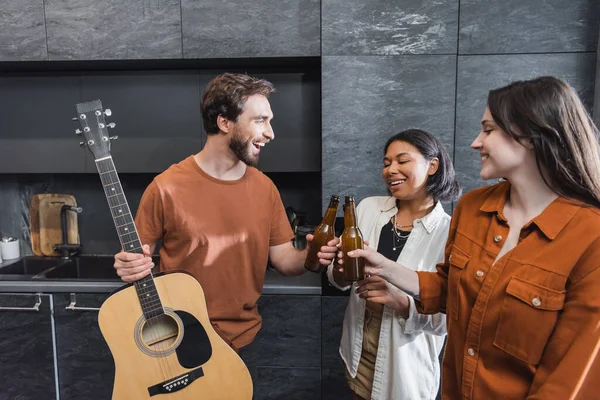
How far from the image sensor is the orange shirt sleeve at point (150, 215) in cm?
145

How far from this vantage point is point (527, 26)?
199 cm

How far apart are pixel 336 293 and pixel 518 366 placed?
125 centimetres

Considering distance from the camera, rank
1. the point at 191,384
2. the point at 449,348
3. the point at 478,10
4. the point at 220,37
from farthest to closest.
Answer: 1. the point at 220,37
2. the point at 478,10
3. the point at 191,384
4. the point at 449,348

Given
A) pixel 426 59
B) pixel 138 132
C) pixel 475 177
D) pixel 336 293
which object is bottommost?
pixel 336 293

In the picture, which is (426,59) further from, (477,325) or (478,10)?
(477,325)

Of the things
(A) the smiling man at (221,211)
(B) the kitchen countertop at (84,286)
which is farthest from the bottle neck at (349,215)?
(B) the kitchen countertop at (84,286)

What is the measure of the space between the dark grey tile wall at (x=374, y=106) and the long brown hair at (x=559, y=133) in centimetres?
120

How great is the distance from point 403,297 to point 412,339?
6.8 inches

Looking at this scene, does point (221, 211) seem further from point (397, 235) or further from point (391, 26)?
point (391, 26)

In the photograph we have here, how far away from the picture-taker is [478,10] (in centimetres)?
199

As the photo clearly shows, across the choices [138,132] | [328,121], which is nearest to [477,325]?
[328,121]

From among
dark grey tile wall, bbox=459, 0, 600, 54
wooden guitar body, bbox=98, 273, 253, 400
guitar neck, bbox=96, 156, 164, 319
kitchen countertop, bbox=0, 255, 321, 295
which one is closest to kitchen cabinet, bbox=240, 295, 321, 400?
kitchen countertop, bbox=0, 255, 321, 295

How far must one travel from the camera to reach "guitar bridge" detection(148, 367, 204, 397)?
1.31 metres

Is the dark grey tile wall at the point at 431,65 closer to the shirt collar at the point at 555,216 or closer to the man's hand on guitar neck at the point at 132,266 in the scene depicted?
the man's hand on guitar neck at the point at 132,266
